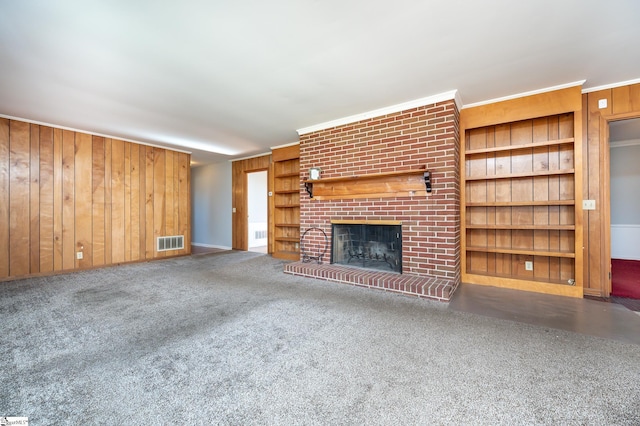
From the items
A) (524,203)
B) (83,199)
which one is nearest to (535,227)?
(524,203)

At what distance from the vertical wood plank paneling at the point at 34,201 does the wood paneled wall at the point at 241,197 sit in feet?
11.3

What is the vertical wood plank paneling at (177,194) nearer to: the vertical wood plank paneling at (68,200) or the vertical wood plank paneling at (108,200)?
the vertical wood plank paneling at (108,200)

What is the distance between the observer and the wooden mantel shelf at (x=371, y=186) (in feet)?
10.6

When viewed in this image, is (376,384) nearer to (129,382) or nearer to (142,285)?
(129,382)

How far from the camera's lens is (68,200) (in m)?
4.18

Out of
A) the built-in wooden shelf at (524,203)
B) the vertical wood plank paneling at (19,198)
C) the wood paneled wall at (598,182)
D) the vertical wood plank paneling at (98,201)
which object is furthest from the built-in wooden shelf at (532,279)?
the vertical wood plank paneling at (19,198)

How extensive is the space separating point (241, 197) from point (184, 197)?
1269 mm

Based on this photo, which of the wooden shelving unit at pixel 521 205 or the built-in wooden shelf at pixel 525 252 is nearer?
the built-in wooden shelf at pixel 525 252

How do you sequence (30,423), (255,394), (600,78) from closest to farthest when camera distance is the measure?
Result: (30,423), (255,394), (600,78)

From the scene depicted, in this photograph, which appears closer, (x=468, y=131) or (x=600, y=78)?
(x=600, y=78)

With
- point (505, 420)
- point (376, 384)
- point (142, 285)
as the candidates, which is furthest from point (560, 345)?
point (142, 285)

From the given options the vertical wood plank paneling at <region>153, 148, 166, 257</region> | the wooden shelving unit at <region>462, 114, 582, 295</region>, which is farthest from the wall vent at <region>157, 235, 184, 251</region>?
the wooden shelving unit at <region>462, 114, 582, 295</region>

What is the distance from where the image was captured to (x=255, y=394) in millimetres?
1342

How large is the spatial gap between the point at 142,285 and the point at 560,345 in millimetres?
4327
